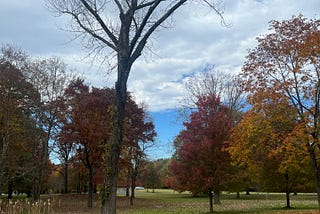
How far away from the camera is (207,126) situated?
59.8ft

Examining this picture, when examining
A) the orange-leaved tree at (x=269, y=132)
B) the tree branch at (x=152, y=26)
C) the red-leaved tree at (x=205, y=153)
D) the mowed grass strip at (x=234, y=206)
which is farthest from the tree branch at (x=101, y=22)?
the mowed grass strip at (x=234, y=206)

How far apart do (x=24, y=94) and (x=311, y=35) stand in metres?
17.2

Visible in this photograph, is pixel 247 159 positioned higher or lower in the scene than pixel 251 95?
lower

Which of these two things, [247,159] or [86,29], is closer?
[86,29]

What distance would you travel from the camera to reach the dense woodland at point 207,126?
12414 millimetres

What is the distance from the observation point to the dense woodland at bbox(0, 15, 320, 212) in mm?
12414

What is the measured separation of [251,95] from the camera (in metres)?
13.7

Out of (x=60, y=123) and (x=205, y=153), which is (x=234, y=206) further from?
(x=60, y=123)

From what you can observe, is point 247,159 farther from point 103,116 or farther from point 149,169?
point 149,169

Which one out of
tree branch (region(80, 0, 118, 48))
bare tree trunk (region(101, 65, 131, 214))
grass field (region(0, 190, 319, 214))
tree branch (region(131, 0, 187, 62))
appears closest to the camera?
bare tree trunk (region(101, 65, 131, 214))

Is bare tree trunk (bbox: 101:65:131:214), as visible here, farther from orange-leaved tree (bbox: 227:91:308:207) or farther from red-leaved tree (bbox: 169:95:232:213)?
red-leaved tree (bbox: 169:95:232:213)

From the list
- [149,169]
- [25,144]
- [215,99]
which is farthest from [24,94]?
[149,169]

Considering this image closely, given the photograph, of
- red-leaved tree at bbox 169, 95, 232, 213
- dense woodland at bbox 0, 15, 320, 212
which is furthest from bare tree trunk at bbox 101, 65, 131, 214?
red-leaved tree at bbox 169, 95, 232, 213

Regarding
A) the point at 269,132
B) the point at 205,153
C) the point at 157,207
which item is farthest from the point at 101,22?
the point at 157,207
